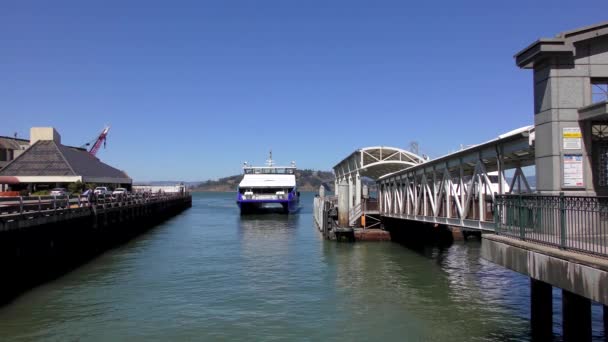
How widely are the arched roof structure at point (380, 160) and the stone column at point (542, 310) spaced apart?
79.8ft

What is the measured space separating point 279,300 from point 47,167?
5589 cm

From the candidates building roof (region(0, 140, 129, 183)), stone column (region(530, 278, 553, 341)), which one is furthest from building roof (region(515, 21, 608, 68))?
building roof (region(0, 140, 129, 183))

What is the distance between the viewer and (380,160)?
4175cm

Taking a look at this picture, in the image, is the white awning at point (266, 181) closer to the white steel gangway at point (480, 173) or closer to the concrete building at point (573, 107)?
the white steel gangway at point (480, 173)

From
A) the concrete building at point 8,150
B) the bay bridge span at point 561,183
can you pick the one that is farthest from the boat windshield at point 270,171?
the bay bridge span at point 561,183

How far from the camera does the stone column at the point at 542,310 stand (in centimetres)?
1298

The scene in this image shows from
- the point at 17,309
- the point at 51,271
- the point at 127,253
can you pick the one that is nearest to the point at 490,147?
the point at 17,309

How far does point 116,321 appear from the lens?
16.2 metres

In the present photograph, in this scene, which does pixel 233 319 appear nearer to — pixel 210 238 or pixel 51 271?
pixel 51 271

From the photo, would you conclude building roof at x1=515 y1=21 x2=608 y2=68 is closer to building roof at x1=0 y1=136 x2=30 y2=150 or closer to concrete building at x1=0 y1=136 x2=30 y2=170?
concrete building at x1=0 y1=136 x2=30 y2=170

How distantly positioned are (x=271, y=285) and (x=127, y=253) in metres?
14.4

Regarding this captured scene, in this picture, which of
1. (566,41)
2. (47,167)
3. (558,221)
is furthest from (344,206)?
(47,167)

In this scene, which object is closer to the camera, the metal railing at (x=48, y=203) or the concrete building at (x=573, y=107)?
the concrete building at (x=573, y=107)

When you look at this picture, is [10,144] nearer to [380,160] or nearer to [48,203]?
[380,160]
